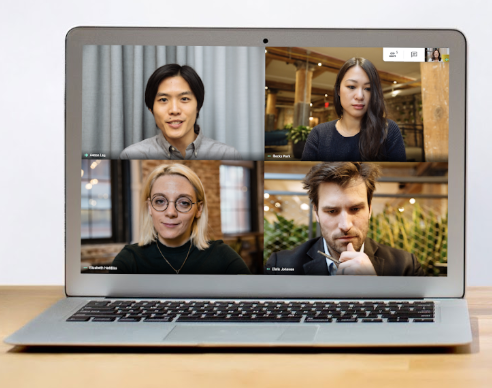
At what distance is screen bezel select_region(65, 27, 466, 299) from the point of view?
94 centimetres

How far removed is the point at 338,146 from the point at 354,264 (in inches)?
9.0

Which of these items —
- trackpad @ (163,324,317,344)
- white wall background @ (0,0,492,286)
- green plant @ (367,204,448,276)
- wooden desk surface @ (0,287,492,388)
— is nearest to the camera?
wooden desk surface @ (0,287,492,388)

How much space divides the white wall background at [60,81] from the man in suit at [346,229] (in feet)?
1.63

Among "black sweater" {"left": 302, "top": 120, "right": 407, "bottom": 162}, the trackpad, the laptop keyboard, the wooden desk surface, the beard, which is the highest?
"black sweater" {"left": 302, "top": 120, "right": 407, "bottom": 162}

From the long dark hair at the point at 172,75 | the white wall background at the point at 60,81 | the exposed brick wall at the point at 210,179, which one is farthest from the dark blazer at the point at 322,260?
the white wall background at the point at 60,81

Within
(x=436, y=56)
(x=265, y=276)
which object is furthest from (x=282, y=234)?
(x=436, y=56)

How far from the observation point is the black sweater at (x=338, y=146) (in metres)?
0.94

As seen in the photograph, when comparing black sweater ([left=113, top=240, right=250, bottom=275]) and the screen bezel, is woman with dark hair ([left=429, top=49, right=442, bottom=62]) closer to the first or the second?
the screen bezel

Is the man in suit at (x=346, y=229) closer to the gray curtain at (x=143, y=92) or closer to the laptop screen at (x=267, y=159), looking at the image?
the laptop screen at (x=267, y=159)

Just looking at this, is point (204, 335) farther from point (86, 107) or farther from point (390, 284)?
point (86, 107)

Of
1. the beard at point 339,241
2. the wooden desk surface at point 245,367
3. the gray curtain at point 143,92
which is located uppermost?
the gray curtain at point 143,92

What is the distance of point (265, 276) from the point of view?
963 millimetres

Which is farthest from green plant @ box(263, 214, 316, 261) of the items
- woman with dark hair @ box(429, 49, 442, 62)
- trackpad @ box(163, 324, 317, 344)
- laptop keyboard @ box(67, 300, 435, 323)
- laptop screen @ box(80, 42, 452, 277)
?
woman with dark hair @ box(429, 49, 442, 62)
